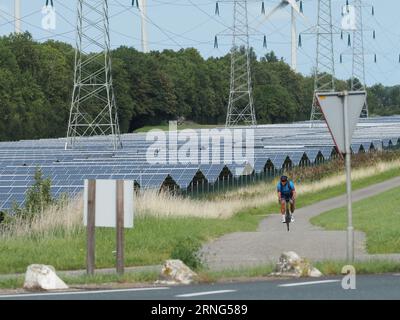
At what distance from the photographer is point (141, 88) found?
414 feet

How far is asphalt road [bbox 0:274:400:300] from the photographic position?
1216 centimetres

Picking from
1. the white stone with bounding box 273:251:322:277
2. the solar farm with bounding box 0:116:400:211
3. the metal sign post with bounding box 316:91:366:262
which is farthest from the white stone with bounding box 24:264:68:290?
the solar farm with bounding box 0:116:400:211

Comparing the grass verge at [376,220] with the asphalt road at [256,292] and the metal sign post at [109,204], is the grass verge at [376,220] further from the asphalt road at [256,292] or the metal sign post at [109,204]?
the metal sign post at [109,204]

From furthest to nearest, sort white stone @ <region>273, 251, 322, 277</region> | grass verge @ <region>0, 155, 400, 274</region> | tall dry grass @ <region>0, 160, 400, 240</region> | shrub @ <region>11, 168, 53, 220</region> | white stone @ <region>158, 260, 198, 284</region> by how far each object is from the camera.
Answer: shrub @ <region>11, 168, 53, 220</region>, tall dry grass @ <region>0, 160, 400, 240</region>, grass verge @ <region>0, 155, 400, 274</region>, white stone @ <region>273, 251, 322, 277</region>, white stone @ <region>158, 260, 198, 284</region>

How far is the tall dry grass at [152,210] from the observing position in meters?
22.4

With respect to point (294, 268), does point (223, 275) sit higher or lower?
lower

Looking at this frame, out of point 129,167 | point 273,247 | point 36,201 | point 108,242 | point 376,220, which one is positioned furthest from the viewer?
point 129,167

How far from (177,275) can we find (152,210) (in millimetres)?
11847

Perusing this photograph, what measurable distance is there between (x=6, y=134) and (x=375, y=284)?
88.9 m

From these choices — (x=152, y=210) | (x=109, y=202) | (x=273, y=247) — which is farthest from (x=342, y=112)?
(x=152, y=210)

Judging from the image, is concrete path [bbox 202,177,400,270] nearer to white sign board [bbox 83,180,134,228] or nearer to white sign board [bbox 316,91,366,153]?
white sign board [bbox 83,180,134,228]

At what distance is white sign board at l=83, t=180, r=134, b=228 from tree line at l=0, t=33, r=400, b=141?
3259 inches

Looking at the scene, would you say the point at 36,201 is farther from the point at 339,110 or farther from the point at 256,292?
the point at 256,292

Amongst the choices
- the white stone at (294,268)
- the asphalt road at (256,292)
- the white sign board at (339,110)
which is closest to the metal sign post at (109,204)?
the asphalt road at (256,292)
